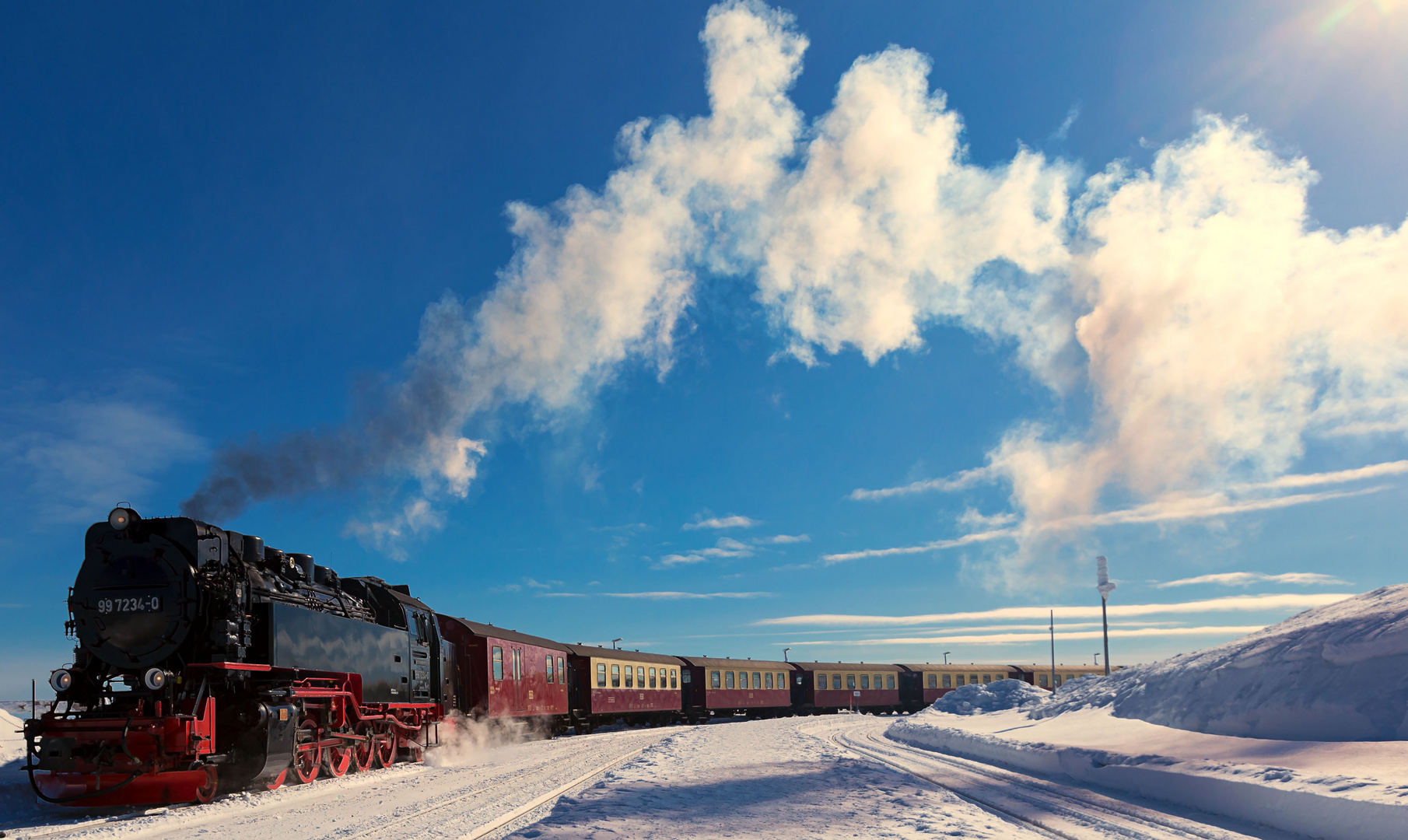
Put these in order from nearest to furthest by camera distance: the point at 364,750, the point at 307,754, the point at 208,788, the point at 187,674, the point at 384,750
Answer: the point at 208,788, the point at 187,674, the point at 307,754, the point at 364,750, the point at 384,750

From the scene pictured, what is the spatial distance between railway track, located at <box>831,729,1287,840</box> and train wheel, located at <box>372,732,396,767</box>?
31.8 ft

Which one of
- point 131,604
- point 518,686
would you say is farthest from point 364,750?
point 518,686

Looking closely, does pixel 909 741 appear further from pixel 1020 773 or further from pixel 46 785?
pixel 46 785

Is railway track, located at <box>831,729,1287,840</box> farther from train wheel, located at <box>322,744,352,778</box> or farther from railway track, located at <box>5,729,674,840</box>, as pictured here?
train wheel, located at <box>322,744,352,778</box>

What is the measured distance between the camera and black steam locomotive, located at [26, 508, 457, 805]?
11359 mm

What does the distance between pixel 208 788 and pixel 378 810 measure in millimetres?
2883

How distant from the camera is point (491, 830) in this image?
29.4 feet

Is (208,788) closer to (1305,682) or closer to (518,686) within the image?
(518,686)

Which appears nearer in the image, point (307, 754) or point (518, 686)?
point (307, 754)

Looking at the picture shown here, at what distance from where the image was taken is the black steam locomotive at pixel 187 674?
37.3 ft

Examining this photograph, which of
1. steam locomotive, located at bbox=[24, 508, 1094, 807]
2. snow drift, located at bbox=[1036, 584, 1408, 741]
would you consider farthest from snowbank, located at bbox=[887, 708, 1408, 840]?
steam locomotive, located at bbox=[24, 508, 1094, 807]

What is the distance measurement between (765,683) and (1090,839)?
34.3m

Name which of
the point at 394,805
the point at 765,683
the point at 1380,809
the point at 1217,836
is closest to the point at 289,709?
the point at 394,805

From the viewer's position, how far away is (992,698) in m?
32.6
